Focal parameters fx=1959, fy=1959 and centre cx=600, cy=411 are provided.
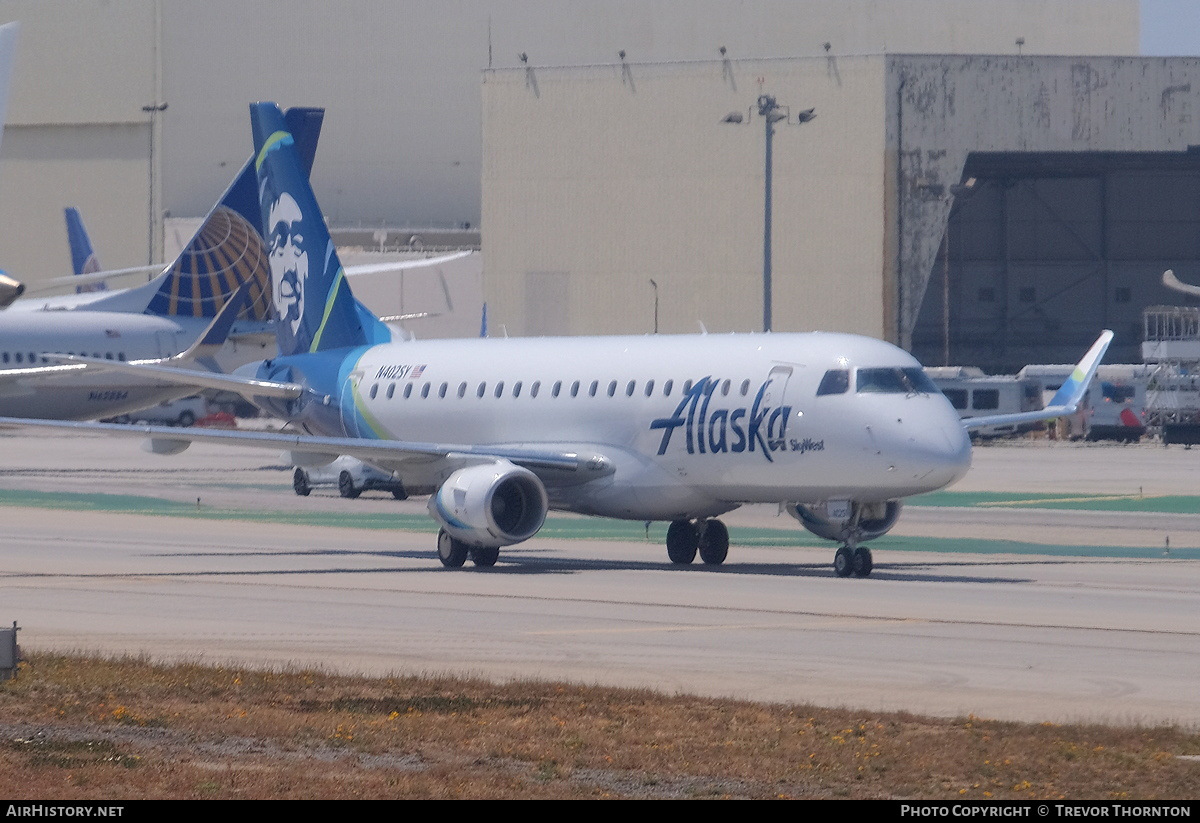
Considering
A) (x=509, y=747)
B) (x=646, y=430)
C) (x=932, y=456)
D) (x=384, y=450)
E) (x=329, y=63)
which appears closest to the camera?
(x=509, y=747)

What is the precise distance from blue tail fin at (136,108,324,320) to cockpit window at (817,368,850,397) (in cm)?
3488

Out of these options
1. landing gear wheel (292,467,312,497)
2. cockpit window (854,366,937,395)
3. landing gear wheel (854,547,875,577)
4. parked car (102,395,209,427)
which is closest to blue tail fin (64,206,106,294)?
parked car (102,395,209,427)

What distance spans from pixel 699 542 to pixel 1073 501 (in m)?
17.9

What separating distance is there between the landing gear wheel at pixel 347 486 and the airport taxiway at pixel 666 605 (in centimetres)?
444

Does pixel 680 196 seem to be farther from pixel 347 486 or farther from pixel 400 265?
pixel 347 486

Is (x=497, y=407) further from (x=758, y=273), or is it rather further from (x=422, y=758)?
(x=758, y=273)

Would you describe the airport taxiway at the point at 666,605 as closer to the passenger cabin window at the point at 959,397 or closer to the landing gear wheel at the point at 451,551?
the landing gear wheel at the point at 451,551

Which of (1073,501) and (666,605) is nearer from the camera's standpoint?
(666,605)

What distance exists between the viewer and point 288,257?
1428 inches

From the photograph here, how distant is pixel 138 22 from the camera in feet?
349

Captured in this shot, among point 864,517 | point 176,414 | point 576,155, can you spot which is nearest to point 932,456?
point 864,517

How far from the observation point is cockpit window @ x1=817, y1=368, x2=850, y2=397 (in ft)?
92.5

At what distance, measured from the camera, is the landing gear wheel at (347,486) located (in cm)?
4912
